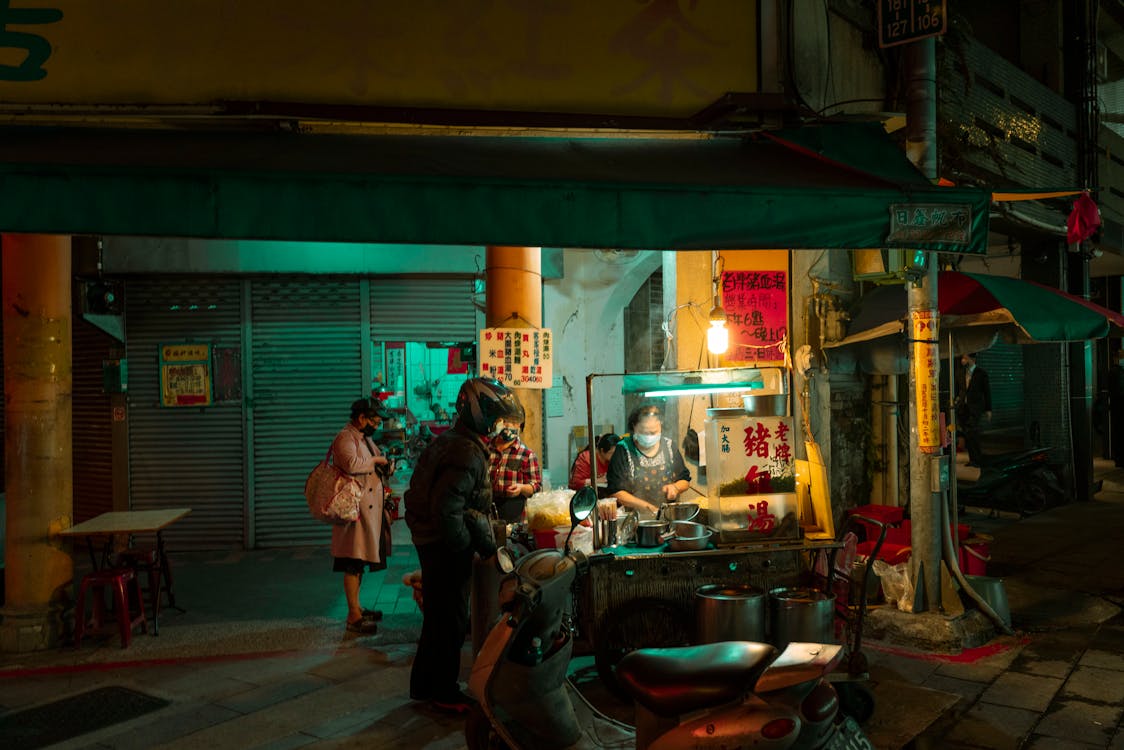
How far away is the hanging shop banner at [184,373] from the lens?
36.9 ft

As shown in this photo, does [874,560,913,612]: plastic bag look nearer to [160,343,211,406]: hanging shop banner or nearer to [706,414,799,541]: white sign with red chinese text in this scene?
[706,414,799,541]: white sign with red chinese text

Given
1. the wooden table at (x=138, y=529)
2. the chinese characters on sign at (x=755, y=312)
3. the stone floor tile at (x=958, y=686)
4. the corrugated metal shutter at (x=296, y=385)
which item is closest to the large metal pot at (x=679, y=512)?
the stone floor tile at (x=958, y=686)

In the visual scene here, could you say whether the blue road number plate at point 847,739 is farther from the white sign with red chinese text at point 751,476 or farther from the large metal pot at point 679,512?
the large metal pot at point 679,512

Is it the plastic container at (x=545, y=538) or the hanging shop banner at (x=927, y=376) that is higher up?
the hanging shop banner at (x=927, y=376)

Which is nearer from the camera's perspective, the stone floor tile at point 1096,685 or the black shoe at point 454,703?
the black shoe at point 454,703

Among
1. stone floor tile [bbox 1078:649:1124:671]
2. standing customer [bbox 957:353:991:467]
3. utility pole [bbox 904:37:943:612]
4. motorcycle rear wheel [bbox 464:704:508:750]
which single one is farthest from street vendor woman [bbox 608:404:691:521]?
standing customer [bbox 957:353:991:467]

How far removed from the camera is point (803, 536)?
6.26m

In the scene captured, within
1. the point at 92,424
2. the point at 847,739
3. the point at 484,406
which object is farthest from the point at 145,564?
the point at 847,739

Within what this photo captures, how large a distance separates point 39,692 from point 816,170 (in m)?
7.33

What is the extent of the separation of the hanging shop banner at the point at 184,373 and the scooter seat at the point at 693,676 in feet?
29.7

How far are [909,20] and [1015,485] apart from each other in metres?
9.02

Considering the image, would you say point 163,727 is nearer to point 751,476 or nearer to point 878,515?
point 751,476

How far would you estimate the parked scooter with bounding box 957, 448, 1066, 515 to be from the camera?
42.9 ft

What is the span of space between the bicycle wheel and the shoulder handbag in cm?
291
